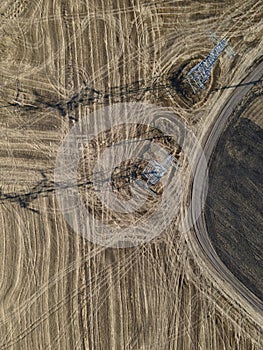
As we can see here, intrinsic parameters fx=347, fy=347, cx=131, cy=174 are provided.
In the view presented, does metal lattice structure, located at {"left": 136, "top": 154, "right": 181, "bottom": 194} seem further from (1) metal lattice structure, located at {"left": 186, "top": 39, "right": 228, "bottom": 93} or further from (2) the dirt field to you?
(1) metal lattice structure, located at {"left": 186, "top": 39, "right": 228, "bottom": 93}

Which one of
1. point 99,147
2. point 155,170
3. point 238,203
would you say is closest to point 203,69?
point 155,170

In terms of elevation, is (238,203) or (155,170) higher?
(155,170)

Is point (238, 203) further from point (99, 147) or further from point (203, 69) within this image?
point (99, 147)

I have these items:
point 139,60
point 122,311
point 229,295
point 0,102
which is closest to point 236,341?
point 229,295

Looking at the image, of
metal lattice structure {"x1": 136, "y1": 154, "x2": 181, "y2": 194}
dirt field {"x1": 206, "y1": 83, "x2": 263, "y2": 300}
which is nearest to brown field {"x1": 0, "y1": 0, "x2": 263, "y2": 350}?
dirt field {"x1": 206, "y1": 83, "x2": 263, "y2": 300}

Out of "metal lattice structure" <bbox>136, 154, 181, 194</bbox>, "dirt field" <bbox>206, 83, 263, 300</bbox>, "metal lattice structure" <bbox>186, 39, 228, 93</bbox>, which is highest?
"metal lattice structure" <bbox>186, 39, 228, 93</bbox>

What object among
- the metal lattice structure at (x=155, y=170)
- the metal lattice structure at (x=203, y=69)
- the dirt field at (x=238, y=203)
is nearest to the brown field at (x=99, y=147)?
the metal lattice structure at (x=203, y=69)

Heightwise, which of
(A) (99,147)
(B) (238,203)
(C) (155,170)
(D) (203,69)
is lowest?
(B) (238,203)
